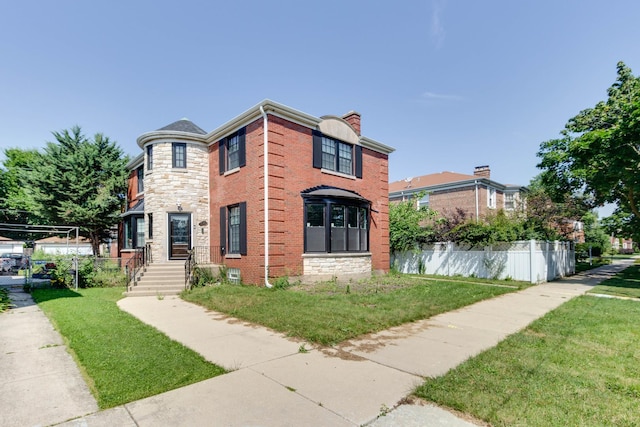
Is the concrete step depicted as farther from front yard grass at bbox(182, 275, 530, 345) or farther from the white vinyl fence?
the white vinyl fence

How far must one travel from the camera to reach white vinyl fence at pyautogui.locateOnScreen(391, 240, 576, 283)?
1513 cm

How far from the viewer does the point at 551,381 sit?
4.05m

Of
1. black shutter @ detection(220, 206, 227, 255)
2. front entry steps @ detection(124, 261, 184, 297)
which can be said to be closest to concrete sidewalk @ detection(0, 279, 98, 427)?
front entry steps @ detection(124, 261, 184, 297)

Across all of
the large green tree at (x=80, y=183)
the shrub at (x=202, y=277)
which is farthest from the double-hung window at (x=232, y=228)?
the large green tree at (x=80, y=183)

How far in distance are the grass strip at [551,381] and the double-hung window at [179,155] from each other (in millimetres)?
14279

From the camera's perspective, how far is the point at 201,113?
16641 mm

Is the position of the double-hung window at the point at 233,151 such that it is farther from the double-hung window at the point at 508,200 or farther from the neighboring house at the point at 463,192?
the double-hung window at the point at 508,200

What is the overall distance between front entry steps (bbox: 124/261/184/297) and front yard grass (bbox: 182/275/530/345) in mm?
1017

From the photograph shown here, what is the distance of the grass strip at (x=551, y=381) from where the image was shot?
3.28 meters

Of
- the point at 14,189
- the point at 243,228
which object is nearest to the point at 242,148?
the point at 243,228

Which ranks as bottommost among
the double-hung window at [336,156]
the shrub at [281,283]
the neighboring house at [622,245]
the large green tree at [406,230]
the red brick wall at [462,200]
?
the neighboring house at [622,245]

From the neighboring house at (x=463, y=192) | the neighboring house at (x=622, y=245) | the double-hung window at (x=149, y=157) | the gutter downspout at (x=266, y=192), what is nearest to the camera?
the gutter downspout at (x=266, y=192)

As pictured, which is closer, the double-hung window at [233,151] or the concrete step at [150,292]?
the concrete step at [150,292]

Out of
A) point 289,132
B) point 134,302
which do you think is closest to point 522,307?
point 289,132
